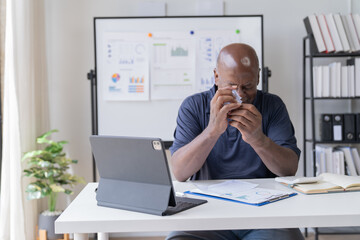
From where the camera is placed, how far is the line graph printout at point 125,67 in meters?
3.18

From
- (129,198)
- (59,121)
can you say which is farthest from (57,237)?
(129,198)

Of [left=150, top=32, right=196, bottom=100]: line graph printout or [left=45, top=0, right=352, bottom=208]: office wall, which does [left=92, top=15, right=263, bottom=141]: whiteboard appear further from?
[left=45, top=0, right=352, bottom=208]: office wall

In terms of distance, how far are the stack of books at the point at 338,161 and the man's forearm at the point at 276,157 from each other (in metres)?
1.60

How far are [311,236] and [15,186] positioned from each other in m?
2.20

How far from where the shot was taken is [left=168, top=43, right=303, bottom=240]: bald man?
151 cm

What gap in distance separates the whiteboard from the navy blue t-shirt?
144 centimetres

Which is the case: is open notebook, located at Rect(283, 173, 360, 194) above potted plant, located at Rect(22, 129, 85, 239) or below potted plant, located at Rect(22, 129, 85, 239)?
above

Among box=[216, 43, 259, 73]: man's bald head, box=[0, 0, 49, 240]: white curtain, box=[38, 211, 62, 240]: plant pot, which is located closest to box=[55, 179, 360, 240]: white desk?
box=[216, 43, 259, 73]: man's bald head

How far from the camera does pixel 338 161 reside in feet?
10.3

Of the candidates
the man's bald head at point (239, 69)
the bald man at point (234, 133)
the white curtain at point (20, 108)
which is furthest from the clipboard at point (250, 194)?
the white curtain at point (20, 108)

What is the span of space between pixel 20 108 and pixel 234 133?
1537 mm

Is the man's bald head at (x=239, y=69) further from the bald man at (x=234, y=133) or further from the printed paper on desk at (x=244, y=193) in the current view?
the printed paper on desk at (x=244, y=193)

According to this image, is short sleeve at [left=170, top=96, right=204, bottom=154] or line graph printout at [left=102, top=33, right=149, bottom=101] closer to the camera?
short sleeve at [left=170, top=96, right=204, bottom=154]

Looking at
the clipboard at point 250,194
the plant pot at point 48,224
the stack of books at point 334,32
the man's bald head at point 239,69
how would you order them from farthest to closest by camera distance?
the stack of books at point 334,32, the plant pot at point 48,224, the man's bald head at point 239,69, the clipboard at point 250,194
